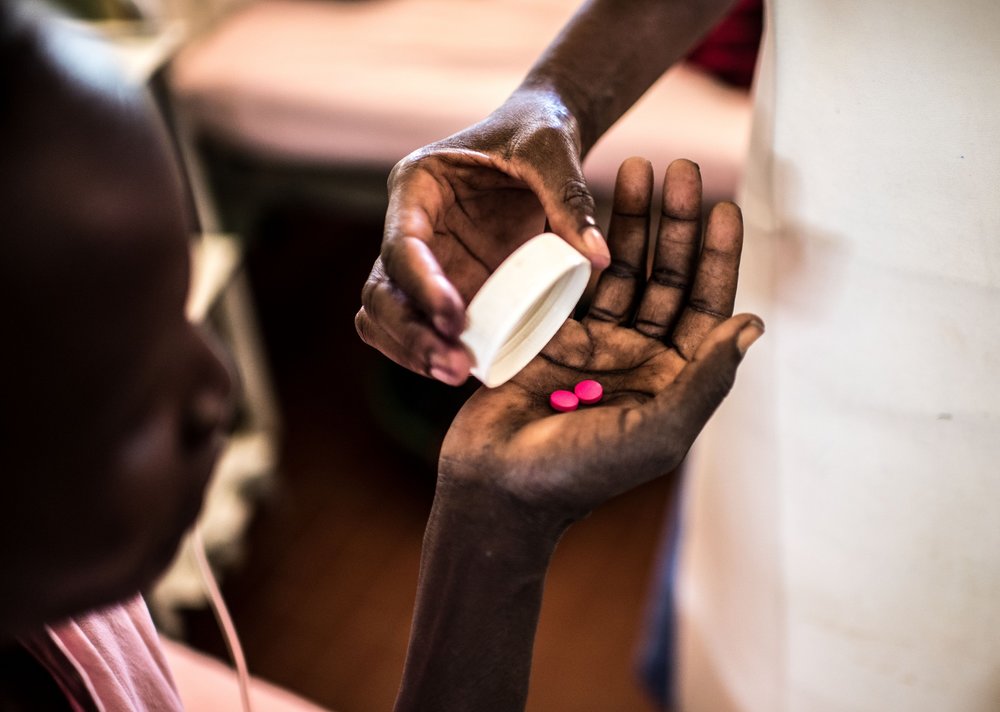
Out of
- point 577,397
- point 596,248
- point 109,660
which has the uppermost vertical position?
point 596,248

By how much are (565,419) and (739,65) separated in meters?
1.16

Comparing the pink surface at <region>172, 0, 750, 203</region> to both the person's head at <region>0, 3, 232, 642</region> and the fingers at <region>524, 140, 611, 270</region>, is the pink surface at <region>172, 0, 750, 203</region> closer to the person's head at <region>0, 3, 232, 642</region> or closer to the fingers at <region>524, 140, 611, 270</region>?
the fingers at <region>524, 140, 611, 270</region>

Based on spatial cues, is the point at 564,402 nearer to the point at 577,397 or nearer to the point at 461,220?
→ the point at 577,397

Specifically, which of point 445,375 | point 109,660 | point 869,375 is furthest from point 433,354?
point 869,375

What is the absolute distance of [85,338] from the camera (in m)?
0.39

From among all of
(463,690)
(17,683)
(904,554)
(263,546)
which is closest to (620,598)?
(263,546)

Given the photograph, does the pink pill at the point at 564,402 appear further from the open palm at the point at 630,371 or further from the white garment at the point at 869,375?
the white garment at the point at 869,375

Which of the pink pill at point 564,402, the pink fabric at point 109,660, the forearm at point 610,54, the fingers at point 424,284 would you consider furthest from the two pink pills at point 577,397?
the pink fabric at point 109,660

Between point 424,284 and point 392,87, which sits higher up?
point 424,284

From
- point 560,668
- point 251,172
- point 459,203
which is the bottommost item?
point 560,668

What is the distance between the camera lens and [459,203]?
676mm

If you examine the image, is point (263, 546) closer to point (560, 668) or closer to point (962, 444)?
point (560, 668)

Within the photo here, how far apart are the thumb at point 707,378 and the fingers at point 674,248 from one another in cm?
11

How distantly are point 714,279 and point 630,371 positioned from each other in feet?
0.29
